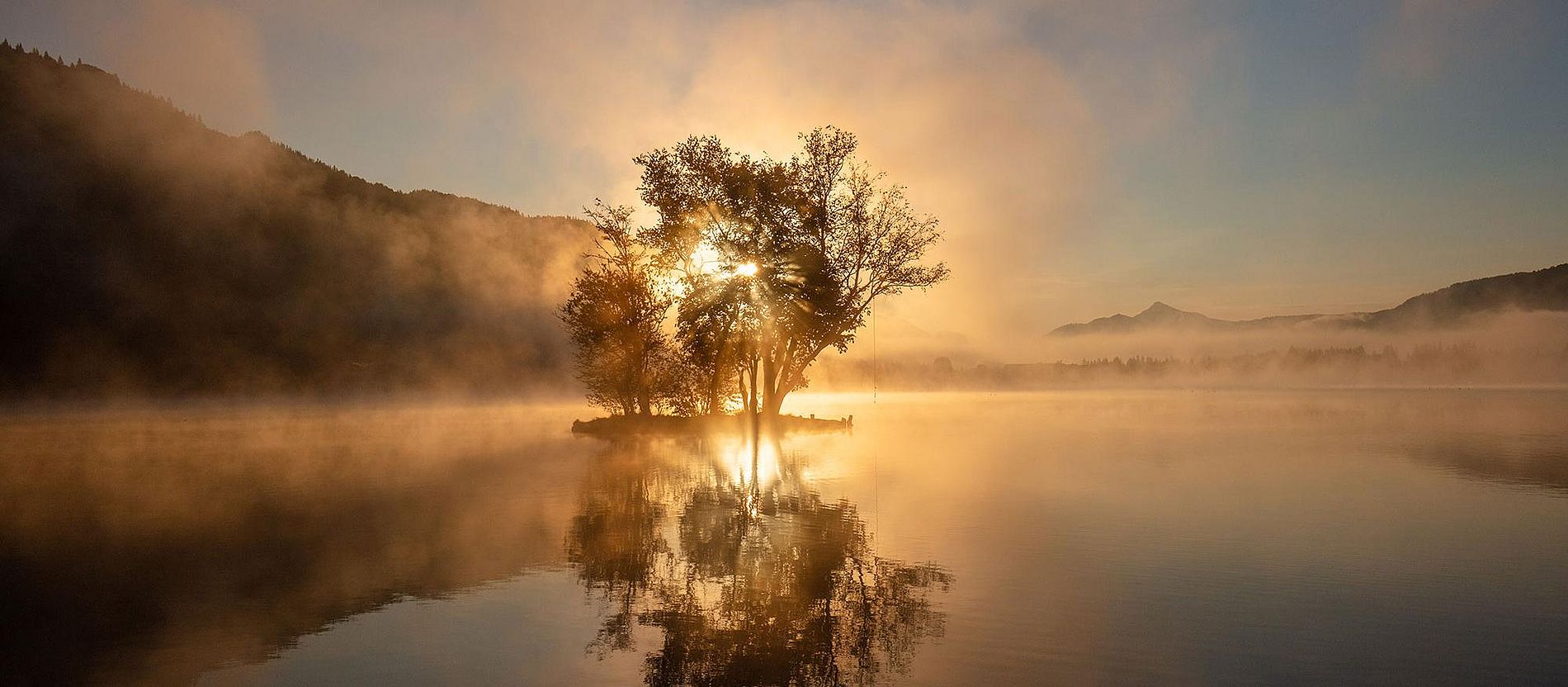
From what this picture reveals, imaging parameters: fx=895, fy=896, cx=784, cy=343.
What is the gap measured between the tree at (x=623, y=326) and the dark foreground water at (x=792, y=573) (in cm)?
2209

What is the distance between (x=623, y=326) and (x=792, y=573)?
4377cm

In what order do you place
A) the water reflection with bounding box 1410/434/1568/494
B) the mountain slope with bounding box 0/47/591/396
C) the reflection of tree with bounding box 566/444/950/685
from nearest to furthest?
the reflection of tree with bounding box 566/444/950/685 → the water reflection with bounding box 1410/434/1568/494 → the mountain slope with bounding box 0/47/591/396

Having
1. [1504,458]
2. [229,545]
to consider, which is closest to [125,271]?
[229,545]

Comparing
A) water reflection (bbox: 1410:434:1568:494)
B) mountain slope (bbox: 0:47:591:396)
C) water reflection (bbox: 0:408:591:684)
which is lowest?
water reflection (bbox: 1410:434:1568:494)

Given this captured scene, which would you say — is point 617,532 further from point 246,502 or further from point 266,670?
point 246,502

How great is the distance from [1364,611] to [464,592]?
13833 millimetres

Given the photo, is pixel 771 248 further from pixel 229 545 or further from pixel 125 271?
pixel 125 271

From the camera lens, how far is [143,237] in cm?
17538

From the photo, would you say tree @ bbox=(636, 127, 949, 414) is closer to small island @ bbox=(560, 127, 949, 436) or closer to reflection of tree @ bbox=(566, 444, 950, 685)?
small island @ bbox=(560, 127, 949, 436)

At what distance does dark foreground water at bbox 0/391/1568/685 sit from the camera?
10875 millimetres

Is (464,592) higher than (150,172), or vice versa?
(150,172)

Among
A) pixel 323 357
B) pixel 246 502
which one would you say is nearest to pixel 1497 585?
pixel 246 502

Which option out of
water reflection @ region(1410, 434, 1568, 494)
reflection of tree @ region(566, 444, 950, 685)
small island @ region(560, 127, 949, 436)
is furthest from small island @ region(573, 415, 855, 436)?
water reflection @ region(1410, 434, 1568, 494)

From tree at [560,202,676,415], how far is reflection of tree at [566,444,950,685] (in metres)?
33.0
